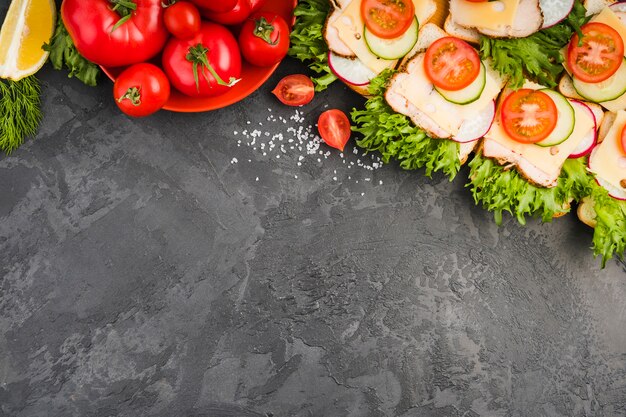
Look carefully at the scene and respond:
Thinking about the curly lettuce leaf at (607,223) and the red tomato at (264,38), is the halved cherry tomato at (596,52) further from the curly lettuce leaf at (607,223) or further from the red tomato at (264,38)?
the red tomato at (264,38)

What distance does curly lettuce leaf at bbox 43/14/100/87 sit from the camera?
2.49 m

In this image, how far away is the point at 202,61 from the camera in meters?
2.35

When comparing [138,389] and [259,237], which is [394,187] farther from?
[138,389]

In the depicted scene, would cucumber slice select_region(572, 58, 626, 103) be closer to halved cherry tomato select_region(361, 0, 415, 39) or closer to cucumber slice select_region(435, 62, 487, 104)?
cucumber slice select_region(435, 62, 487, 104)

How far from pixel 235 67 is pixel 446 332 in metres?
1.59

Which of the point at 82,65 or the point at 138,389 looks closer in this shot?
the point at 82,65

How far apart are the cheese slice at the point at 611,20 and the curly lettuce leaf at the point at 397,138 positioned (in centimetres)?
85

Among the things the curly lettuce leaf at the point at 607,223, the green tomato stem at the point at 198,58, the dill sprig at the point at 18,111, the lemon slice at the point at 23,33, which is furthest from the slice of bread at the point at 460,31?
the dill sprig at the point at 18,111

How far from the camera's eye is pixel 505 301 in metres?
3.00

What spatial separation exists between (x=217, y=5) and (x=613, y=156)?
1.90 meters

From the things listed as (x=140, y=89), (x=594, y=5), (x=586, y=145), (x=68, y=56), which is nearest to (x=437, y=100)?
(x=586, y=145)

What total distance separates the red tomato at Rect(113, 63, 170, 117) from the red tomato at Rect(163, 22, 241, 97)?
7cm

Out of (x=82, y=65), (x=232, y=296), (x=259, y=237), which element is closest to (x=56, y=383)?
(x=232, y=296)

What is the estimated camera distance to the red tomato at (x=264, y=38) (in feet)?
8.00
